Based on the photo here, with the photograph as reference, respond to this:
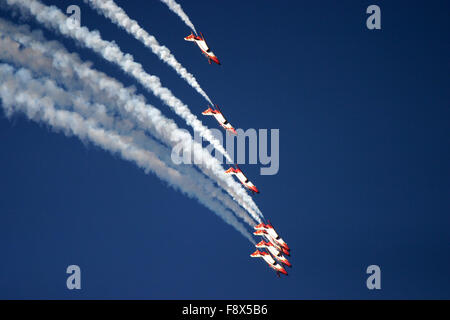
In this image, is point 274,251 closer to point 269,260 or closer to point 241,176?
point 269,260

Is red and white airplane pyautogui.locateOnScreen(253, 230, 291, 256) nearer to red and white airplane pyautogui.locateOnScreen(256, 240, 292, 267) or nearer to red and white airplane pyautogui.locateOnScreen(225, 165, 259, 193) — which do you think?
red and white airplane pyautogui.locateOnScreen(256, 240, 292, 267)

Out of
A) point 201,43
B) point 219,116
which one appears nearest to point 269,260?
point 219,116

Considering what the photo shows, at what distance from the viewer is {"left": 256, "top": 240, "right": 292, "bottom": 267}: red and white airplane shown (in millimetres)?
43987

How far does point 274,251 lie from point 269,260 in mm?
970

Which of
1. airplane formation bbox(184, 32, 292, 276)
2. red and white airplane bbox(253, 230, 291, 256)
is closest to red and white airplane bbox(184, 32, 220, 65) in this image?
airplane formation bbox(184, 32, 292, 276)

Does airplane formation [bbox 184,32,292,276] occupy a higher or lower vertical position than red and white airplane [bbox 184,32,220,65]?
lower

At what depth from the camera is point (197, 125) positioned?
1551 inches

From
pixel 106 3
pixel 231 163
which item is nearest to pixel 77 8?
pixel 106 3

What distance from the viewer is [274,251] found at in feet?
149

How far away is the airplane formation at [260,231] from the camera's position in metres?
42.4
